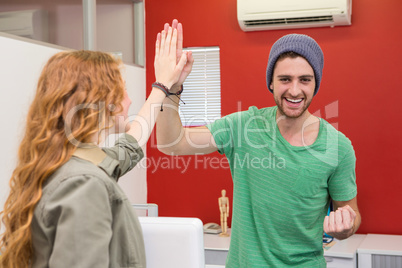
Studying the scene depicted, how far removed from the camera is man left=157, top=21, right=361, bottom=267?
1679 millimetres

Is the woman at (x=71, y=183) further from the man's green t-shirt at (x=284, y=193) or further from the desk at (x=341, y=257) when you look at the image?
the desk at (x=341, y=257)

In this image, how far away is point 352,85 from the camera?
12.1 feet

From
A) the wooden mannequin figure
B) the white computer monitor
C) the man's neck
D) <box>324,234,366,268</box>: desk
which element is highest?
the man's neck

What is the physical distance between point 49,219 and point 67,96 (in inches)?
11.0

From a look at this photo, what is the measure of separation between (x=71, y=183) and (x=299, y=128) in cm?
102

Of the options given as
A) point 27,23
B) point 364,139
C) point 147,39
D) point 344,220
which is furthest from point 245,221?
point 147,39

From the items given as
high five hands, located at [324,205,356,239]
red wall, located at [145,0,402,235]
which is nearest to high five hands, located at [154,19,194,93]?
high five hands, located at [324,205,356,239]

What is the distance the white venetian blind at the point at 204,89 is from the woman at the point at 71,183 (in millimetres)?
2815

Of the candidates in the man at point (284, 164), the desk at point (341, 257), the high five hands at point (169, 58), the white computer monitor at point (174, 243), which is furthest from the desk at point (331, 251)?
the high five hands at point (169, 58)

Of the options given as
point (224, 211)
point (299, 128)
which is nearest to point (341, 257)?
point (224, 211)

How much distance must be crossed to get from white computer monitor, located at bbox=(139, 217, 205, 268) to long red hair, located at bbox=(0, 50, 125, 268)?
0.52 metres

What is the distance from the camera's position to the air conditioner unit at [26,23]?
2684mm

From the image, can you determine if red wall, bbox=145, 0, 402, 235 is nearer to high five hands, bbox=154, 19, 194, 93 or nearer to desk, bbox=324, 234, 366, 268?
desk, bbox=324, 234, 366, 268

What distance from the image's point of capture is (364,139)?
368 centimetres
